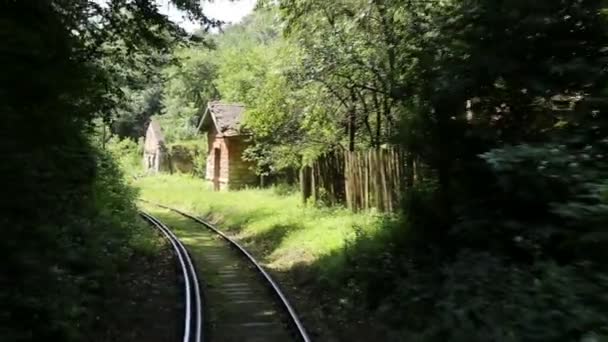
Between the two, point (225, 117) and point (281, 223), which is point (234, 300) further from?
point (225, 117)

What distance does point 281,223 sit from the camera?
60.8ft

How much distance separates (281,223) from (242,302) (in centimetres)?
775

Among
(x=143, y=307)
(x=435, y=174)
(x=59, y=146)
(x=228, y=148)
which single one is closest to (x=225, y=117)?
(x=228, y=148)

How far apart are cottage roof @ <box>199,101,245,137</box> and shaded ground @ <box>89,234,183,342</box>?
73.7 feet

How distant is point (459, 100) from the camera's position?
25.2 ft

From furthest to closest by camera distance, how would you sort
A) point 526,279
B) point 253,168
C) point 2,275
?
point 253,168
point 526,279
point 2,275

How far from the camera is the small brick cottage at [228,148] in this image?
36125 mm

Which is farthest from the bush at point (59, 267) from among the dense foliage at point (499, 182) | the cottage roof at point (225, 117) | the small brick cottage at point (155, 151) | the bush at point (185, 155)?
the small brick cottage at point (155, 151)

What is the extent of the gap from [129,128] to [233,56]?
1250 inches

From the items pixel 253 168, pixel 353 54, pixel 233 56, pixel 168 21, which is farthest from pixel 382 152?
pixel 233 56

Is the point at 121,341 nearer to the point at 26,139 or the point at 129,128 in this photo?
the point at 26,139

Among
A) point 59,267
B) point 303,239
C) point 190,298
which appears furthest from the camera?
point 303,239

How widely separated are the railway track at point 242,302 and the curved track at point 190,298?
0.18 meters

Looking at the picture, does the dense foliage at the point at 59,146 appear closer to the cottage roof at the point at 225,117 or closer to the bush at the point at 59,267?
the bush at the point at 59,267
